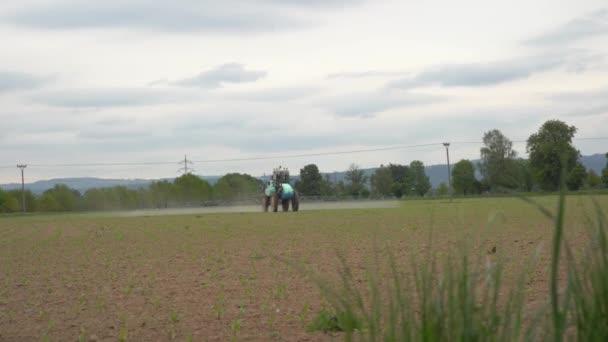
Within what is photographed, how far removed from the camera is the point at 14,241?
87.7 feet

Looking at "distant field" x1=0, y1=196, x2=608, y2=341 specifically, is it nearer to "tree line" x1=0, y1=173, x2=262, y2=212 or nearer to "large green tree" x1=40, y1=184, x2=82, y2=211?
"tree line" x1=0, y1=173, x2=262, y2=212

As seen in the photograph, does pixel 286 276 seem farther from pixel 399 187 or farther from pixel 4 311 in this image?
pixel 399 187

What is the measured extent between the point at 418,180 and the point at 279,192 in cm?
14300

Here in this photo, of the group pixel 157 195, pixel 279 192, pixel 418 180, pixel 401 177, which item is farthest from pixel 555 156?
pixel 418 180

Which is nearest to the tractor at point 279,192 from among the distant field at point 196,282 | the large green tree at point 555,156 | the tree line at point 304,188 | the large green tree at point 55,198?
the tree line at point 304,188

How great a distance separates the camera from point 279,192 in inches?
1811

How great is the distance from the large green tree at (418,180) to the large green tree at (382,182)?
8737 millimetres

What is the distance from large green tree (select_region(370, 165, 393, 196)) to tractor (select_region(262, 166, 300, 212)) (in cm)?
10968

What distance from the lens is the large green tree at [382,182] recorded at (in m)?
158

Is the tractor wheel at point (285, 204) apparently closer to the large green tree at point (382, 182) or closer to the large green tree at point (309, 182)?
the large green tree at point (309, 182)

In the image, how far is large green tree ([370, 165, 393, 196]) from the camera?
15825cm

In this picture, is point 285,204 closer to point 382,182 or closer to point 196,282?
point 196,282

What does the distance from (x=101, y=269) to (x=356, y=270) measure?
17.0 feet

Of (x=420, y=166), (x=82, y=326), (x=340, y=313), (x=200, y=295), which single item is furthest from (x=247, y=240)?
(x=420, y=166)
